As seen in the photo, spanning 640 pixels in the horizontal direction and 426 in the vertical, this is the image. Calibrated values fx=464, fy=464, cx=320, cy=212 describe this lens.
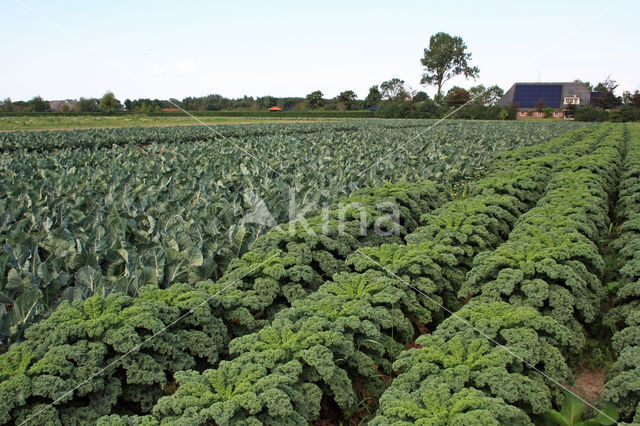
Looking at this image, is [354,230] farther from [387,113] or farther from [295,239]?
[387,113]

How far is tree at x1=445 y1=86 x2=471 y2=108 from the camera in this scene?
59.5 meters

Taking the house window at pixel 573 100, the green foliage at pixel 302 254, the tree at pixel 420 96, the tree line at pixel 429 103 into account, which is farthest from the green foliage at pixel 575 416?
the house window at pixel 573 100

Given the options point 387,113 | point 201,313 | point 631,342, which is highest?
point 387,113

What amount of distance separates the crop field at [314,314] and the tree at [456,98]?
55973 millimetres

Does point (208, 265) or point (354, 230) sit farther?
point (354, 230)

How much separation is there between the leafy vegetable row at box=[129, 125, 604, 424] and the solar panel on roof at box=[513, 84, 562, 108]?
291 ft

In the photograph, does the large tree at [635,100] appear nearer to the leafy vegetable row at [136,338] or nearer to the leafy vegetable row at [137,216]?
the leafy vegetable row at [137,216]

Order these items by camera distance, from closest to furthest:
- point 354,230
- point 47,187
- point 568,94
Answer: point 354,230 → point 47,187 → point 568,94

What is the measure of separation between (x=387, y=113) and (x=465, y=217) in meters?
57.3

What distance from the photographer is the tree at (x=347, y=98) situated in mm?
77875

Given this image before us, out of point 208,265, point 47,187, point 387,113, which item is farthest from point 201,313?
point 387,113

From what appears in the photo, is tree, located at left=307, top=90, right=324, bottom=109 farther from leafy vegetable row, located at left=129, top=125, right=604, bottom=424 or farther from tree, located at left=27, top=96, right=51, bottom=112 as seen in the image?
leafy vegetable row, located at left=129, top=125, right=604, bottom=424

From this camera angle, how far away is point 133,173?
9.20m

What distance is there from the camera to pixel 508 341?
9.83 feet
